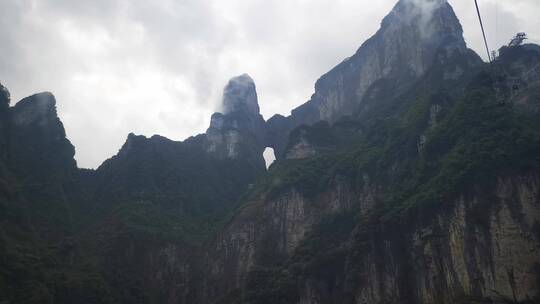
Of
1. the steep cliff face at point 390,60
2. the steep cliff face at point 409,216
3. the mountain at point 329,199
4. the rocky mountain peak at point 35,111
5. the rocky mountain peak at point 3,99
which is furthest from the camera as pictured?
the rocky mountain peak at point 35,111

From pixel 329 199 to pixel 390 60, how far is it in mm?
50555

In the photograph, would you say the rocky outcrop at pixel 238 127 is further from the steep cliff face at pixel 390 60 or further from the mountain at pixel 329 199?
the steep cliff face at pixel 390 60

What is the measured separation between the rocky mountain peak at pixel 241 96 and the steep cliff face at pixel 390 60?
811 centimetres

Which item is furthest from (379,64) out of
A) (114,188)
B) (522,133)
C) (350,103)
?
(522,133)

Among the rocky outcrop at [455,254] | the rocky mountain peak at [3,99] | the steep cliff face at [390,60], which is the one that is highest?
the steep cliff face at [390,60]

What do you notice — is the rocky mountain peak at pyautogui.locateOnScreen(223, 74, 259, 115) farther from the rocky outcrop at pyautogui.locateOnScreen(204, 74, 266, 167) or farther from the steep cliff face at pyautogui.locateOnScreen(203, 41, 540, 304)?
the steep cliff face at pyautogui.locateOnScreen(203, 41, 540, 304)

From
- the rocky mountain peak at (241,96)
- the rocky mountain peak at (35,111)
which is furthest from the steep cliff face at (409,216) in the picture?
the rocky mountain peak at (241,96)

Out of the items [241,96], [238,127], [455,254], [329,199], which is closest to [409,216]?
[455,254]

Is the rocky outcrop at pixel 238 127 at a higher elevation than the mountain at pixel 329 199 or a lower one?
higher

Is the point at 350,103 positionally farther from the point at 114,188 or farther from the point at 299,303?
the point at 299,303

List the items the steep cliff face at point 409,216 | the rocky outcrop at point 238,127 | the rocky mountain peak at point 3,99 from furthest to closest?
the rocky outcrop at point 238,127 < the rocky mountain peak at point 3,99 < the steep cliff face at point 409,216

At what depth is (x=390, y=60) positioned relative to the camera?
122688mm

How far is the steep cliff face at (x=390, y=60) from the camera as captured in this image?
112 m

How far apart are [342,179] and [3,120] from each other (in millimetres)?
62814
